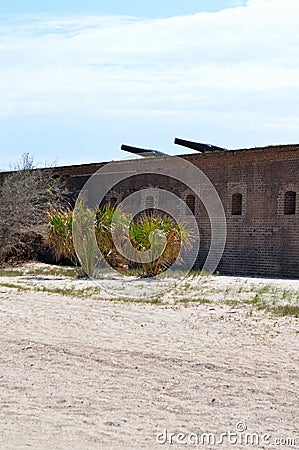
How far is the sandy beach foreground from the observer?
588 centimetres

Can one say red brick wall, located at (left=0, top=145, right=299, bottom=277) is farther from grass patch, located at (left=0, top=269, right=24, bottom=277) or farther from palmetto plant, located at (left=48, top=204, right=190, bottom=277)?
grass patch, located at (left=0, top=269, right=24, bottom=277)

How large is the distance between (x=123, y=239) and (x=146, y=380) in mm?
12452

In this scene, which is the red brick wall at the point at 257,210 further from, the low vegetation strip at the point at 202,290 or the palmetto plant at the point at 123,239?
the palmetto plant at the point at 123,239

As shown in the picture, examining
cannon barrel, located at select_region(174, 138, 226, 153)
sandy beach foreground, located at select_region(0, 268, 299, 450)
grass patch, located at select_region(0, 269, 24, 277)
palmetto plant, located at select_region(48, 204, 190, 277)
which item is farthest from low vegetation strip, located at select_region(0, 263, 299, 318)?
cannon barrel, located at select_region(174, 138, 226, 153)

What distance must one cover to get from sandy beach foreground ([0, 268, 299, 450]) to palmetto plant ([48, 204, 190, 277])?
7628 millimetres

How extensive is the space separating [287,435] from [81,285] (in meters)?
12.4

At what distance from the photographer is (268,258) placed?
22.2 metres

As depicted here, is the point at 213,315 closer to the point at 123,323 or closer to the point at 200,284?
the point at 123,323

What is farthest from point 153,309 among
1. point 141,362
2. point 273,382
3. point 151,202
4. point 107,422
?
point 151,202

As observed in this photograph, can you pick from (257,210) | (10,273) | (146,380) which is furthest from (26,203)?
(146,380)

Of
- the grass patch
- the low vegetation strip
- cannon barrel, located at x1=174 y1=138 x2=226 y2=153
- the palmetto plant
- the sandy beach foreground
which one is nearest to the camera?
the sandy beach foreground

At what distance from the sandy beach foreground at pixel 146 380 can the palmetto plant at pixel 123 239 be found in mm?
7628

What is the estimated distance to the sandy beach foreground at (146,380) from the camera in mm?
5875

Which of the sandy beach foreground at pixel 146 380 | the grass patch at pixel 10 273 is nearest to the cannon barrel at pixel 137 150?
the grass patch at pixel 10 273
